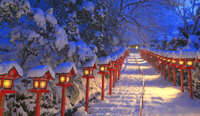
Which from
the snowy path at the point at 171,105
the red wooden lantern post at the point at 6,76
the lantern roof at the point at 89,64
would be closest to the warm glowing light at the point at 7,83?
the red wooden lantern post at the point at 6,76

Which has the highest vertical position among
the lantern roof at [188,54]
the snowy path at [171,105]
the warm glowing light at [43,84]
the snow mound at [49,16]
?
the snow mound at [49,16]

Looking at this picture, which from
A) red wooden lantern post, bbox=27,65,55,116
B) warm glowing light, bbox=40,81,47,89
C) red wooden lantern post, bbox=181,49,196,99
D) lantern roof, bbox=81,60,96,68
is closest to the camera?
red wooden lantern post, bbox=27,65,55,116

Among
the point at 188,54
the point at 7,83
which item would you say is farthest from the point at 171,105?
the point at 7,83

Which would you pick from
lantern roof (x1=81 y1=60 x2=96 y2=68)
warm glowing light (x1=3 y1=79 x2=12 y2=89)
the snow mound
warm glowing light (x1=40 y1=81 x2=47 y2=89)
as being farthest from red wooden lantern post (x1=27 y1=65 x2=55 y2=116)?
lantern roof (x1=81 y1=60 x2=96 y2=68)

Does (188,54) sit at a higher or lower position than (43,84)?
higher


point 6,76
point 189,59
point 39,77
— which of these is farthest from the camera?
point 189,59

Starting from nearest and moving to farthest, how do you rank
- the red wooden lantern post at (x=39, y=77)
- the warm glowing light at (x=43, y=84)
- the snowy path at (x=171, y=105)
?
the red wooden lantern post at (x=39, y=77) < the warm glowing light at (x=43, y=84) < the snowy path at (x=171, y=105)

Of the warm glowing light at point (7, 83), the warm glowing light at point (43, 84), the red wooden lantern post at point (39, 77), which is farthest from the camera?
the warm glowing light at point (43, 84)

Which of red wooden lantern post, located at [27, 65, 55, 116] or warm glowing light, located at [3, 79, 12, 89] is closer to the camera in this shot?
warm glowing light, located at [3, 79, 12, 89]

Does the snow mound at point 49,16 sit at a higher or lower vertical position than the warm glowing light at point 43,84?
higher

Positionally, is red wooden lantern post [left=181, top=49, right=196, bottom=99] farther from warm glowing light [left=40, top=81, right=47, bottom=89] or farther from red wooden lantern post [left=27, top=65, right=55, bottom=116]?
warm glowing light [left=40, top=81, right=47, bottom=89]

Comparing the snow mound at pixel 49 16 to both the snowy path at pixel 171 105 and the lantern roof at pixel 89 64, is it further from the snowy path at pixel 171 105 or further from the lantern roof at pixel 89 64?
the snowy path at pixel 171 105

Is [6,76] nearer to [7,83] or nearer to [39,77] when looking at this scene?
[7,83]

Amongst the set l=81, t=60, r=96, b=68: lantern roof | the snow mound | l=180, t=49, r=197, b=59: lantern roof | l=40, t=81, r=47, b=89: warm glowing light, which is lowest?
l=40, t=81, r=47, b=89: warm glowing light
